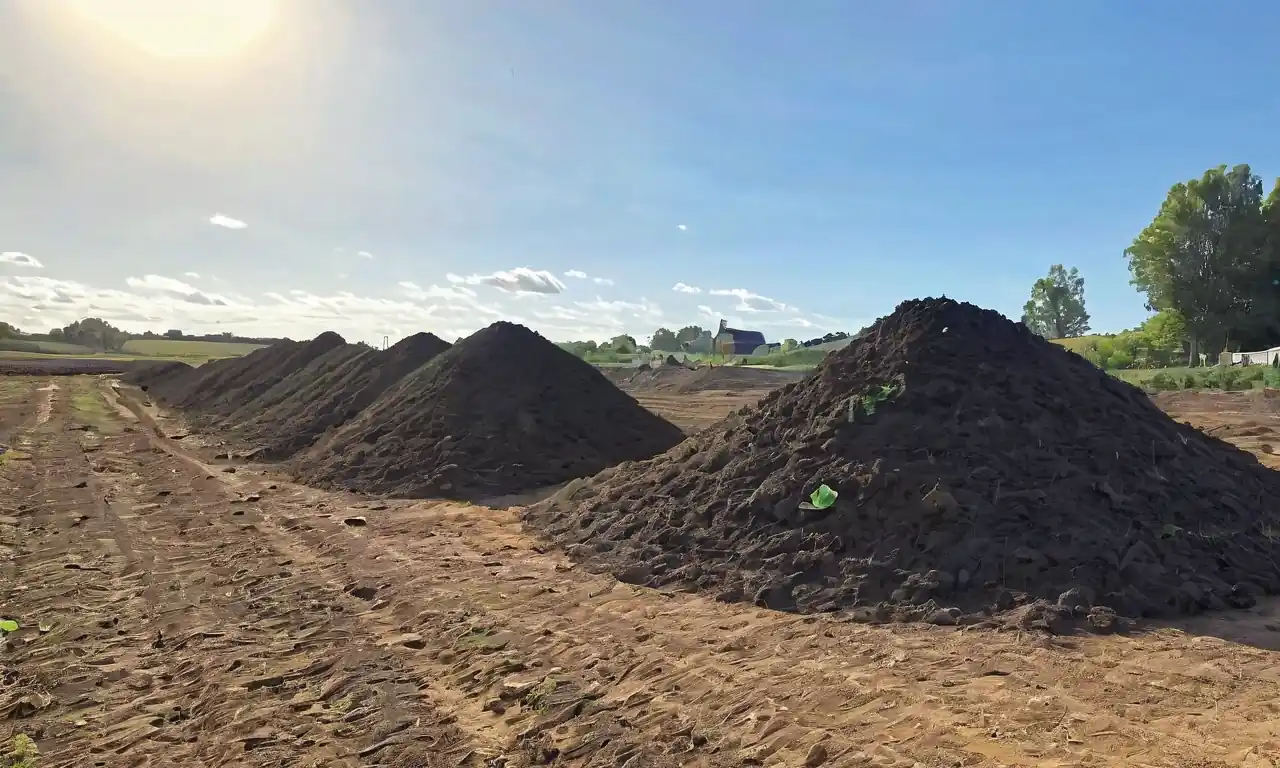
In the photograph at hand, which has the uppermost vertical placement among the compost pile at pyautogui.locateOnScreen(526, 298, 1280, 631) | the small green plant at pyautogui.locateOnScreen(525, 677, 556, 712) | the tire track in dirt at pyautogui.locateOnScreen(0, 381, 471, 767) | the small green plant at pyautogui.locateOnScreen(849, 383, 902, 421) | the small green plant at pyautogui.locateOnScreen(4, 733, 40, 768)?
the small green plant at pyautogui.locateOnScreen(849, 383, 902, 421)

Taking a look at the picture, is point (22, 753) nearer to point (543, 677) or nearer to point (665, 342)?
point (543, 677)

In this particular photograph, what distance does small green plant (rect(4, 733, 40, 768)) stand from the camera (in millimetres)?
3691

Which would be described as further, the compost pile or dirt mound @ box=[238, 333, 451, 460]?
dirt mound @ box=[238, 333, 451, 460]

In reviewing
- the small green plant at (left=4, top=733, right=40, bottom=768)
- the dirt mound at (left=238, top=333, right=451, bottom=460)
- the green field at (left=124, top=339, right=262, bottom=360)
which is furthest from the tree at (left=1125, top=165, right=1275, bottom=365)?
the green field at (left=124, top=339, right=262, bottom=360)

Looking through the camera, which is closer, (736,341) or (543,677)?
(543,677)

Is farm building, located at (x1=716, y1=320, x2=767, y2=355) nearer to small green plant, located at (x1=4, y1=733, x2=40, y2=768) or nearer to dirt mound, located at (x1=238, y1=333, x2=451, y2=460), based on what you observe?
dirt mound, located at (x1=238, y1=333, x2=451, y2=460)

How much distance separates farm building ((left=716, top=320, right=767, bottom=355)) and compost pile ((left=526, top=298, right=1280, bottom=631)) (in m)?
59.5

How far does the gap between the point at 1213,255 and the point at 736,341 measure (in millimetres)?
44204

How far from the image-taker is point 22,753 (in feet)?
12.4

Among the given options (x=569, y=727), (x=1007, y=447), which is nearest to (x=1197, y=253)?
(x=1007, y=447)

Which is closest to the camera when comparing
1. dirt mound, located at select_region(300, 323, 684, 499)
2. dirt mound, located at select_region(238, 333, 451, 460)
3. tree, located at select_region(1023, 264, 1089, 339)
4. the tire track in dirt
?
the tire track in dirt

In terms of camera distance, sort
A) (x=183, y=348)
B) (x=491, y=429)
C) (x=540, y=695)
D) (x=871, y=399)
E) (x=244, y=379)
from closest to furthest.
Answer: (x=540, y=695) < (x=871, y=399) < (x=491, y=429) < (x=244, y=379) < (x=183, y=348)

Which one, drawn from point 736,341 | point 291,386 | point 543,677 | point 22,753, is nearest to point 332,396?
point 291,386

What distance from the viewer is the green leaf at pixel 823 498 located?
6547 mm
